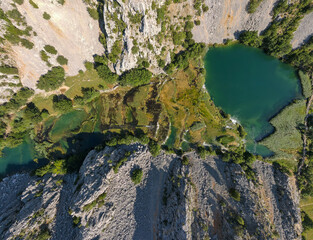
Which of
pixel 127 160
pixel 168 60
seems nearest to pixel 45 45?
pixel 168 60

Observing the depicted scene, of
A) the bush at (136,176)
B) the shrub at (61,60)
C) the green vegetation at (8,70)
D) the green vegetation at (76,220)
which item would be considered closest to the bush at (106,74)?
Result: the shrub at (61,60)

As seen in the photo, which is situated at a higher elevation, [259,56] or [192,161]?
[259,56]

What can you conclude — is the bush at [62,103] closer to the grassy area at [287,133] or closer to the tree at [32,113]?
the tree at [32,113]

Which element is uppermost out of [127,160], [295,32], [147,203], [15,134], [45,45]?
[295,32]

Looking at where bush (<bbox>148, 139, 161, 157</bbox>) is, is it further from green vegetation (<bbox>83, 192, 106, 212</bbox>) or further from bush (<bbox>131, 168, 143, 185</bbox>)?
green vegetation (<bbox>83, 192, 106, 212</bbox>)

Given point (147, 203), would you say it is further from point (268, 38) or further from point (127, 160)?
point (268, 38)
